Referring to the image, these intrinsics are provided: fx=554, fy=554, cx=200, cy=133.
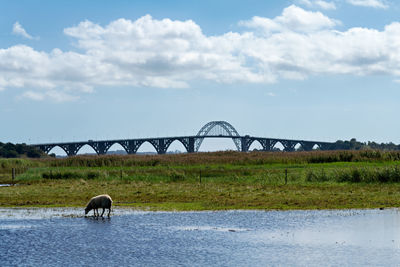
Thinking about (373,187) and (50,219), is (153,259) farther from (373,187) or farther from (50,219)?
(373,187)

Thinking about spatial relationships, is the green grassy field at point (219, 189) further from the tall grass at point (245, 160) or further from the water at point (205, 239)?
the water at point (205, 239)

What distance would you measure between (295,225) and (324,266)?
7.50 meters

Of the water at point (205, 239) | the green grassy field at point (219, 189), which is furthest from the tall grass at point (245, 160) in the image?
the water at point (205, 239)

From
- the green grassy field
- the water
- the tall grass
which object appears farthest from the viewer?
the tall grass

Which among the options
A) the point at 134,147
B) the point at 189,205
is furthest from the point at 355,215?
the point at 134,147

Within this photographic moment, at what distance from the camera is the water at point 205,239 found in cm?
1642

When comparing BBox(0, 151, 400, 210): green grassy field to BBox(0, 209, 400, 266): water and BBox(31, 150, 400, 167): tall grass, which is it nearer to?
BBox(31, 150, 400, 167): tall grass

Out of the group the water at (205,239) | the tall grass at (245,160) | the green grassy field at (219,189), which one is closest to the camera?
the water at (205,239)

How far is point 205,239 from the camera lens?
19.8 m

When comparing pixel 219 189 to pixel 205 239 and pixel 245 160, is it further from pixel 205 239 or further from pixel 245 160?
pixel 245 160

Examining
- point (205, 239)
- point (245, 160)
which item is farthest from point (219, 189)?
point (245, 160)

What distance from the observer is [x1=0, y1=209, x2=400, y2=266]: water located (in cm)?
1642

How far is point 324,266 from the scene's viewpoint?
1541 centimetres

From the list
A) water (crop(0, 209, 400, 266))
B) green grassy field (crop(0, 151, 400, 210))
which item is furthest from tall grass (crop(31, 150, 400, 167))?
water (crop(0, 209, 400, 266))
